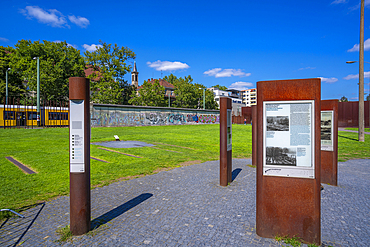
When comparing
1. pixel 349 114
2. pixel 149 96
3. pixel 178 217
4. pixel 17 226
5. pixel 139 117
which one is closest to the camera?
pixel 17 226

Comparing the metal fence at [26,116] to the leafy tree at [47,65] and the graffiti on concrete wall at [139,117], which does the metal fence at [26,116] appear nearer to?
the graffiti on concrete wall at [139,117]

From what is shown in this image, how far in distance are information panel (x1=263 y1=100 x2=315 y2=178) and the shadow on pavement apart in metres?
3.38

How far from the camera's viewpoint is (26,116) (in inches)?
1134

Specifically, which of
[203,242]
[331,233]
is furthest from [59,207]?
[331,233]

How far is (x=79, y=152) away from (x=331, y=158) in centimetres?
548

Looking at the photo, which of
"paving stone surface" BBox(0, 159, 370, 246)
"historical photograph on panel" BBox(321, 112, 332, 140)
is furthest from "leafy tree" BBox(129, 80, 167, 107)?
"historical photograph on panel" BBox(321, 112, 332, 140)

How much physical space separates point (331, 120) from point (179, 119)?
36655mm

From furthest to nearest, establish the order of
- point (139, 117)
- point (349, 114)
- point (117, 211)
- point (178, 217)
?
point (349, 114)
point (139, 117)
point (117, 211)
point (178, 217)

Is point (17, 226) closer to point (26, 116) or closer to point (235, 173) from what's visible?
point (235, 173)

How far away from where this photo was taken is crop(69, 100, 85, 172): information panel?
10.6 ft

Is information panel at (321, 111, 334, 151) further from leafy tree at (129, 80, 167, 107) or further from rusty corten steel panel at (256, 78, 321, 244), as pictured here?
leafy tree at (129, 80, 167, 107)

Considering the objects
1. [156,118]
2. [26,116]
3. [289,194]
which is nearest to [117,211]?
[289,194]

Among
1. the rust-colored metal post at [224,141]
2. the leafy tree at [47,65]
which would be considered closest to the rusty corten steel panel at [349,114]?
the rust-colored metal post at [224,141]

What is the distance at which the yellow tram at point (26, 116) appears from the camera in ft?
88.9
